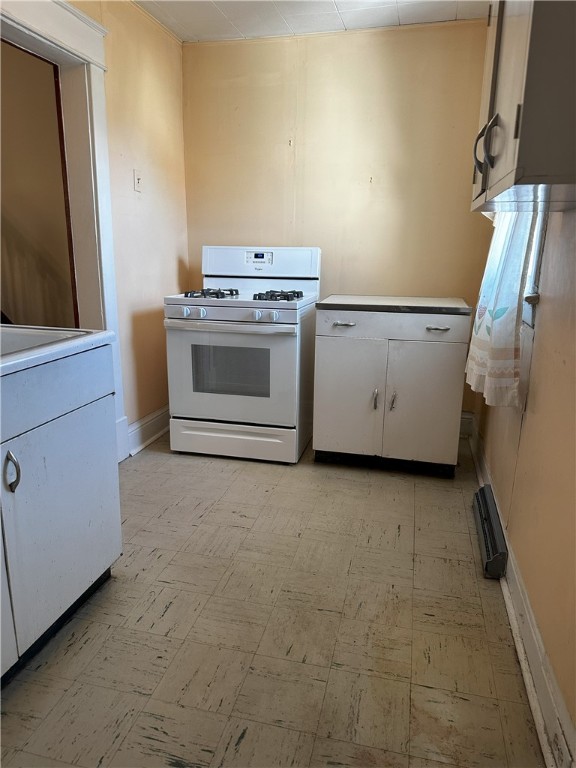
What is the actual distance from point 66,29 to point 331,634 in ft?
7.81

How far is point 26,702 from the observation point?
120 cm

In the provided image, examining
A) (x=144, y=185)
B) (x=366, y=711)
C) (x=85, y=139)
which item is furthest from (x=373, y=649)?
(x=144, y=185)

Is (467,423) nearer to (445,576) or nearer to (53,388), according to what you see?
(445,576)

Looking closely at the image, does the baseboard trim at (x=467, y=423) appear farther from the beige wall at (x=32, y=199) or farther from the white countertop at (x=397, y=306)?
the beige wall at (x=32, y=199)

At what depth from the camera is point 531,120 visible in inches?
37.4

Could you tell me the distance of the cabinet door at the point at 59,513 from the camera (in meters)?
1.17

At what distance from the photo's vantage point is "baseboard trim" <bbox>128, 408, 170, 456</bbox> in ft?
8.81

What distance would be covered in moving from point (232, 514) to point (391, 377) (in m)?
0.97

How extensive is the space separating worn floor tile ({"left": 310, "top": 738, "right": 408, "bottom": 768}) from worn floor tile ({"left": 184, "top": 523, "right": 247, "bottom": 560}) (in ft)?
2.50

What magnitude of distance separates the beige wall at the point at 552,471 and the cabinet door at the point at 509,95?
0.28 metres

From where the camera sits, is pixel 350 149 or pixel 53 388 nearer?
pixel 53 388

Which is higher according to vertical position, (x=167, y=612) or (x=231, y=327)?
(x=231, y=327)

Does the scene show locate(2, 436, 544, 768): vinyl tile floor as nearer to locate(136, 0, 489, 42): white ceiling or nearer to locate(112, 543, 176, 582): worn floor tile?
locate(112, 543, 176, 582): worn floor tile

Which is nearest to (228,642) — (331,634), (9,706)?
(331,634)
